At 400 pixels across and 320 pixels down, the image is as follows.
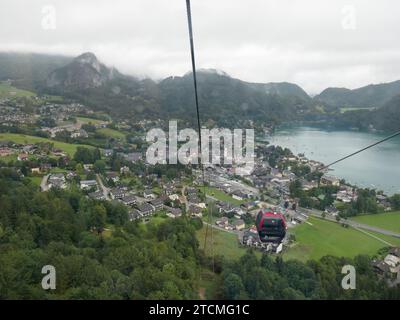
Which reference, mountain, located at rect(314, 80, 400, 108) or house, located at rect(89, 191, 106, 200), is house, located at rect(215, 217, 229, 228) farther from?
mountain, located at rect(314, 80, 400, 108)

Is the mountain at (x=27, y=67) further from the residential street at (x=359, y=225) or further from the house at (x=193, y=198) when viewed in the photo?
the residential street at (x=359, y=225)

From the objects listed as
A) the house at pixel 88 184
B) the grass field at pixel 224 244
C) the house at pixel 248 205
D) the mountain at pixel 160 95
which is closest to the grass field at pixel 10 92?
the mountain at pixel 160 95

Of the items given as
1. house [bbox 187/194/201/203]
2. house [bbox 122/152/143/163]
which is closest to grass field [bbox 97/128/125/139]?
house [bbox 122/152/143/163]

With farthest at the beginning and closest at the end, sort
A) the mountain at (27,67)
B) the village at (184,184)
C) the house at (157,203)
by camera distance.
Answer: the mountain at (27,67), the house at (157,203), the village at (184,184)

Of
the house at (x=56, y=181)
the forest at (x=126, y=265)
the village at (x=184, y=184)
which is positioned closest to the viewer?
the forest at (x=126, y=265)

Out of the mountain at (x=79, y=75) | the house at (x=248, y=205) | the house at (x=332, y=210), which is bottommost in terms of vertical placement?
the house at (x=332, y=210)

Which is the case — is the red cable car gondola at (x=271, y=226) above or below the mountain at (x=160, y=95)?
below
